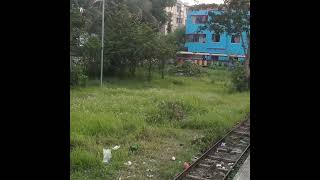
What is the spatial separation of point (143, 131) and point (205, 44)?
111 ft

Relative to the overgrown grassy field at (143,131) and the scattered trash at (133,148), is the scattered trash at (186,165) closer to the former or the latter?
the overgrown grassy field at (143,131)

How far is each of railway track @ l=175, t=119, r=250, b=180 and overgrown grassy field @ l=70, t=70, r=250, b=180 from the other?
27 cm

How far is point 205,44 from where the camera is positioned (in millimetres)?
42562

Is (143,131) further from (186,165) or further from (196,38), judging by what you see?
(196,38)

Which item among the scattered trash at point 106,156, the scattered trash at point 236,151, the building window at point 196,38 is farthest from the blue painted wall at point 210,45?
the scattered trash at point 106,156

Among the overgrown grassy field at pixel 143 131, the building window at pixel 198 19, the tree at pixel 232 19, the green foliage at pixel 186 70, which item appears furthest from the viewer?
the building window at pixel 198 19

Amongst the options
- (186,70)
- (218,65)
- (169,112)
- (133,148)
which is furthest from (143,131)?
(218,65)

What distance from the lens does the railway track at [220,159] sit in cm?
702

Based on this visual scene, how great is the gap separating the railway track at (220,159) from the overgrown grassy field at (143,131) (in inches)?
10.5

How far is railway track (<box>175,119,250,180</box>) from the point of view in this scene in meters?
7.02
